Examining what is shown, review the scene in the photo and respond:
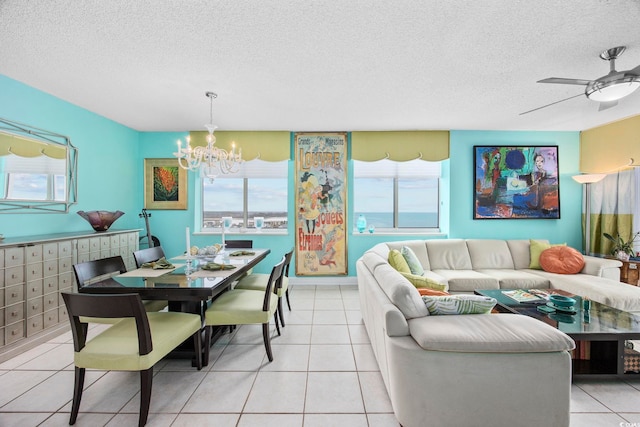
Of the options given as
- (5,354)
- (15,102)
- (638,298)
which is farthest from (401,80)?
(5,354)

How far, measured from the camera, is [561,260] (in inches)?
144

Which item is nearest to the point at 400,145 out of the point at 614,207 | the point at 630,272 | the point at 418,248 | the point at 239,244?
the point at 418,248

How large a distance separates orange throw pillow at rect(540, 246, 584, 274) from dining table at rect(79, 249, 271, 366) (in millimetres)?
3722

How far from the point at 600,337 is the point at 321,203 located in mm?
3452

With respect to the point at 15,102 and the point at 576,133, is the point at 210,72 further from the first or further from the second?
the point at 576,133

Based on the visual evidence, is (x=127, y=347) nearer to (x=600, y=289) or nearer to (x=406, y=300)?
(x=406, y=300)

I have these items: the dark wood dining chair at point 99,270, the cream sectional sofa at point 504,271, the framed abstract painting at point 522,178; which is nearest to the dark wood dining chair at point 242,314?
the dark wood dining chair at point 99,270

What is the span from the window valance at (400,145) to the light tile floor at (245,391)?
2.94 meters

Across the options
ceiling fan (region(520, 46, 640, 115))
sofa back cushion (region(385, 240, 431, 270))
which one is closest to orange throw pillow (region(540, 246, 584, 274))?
sofa back cushion (region(385, 240, 431, 270))

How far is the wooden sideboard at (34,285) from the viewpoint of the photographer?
2350 millimetres

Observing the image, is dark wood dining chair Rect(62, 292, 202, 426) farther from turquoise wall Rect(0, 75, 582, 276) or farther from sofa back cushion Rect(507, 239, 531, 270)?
sofa back cushion Rect(507, 239, 531, 270)

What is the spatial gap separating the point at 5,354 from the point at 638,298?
18.6ft

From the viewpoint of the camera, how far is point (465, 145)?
4590 millimetres

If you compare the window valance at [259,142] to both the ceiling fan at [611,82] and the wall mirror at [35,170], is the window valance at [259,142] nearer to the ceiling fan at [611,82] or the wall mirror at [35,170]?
the wall mirror at [35,170]
